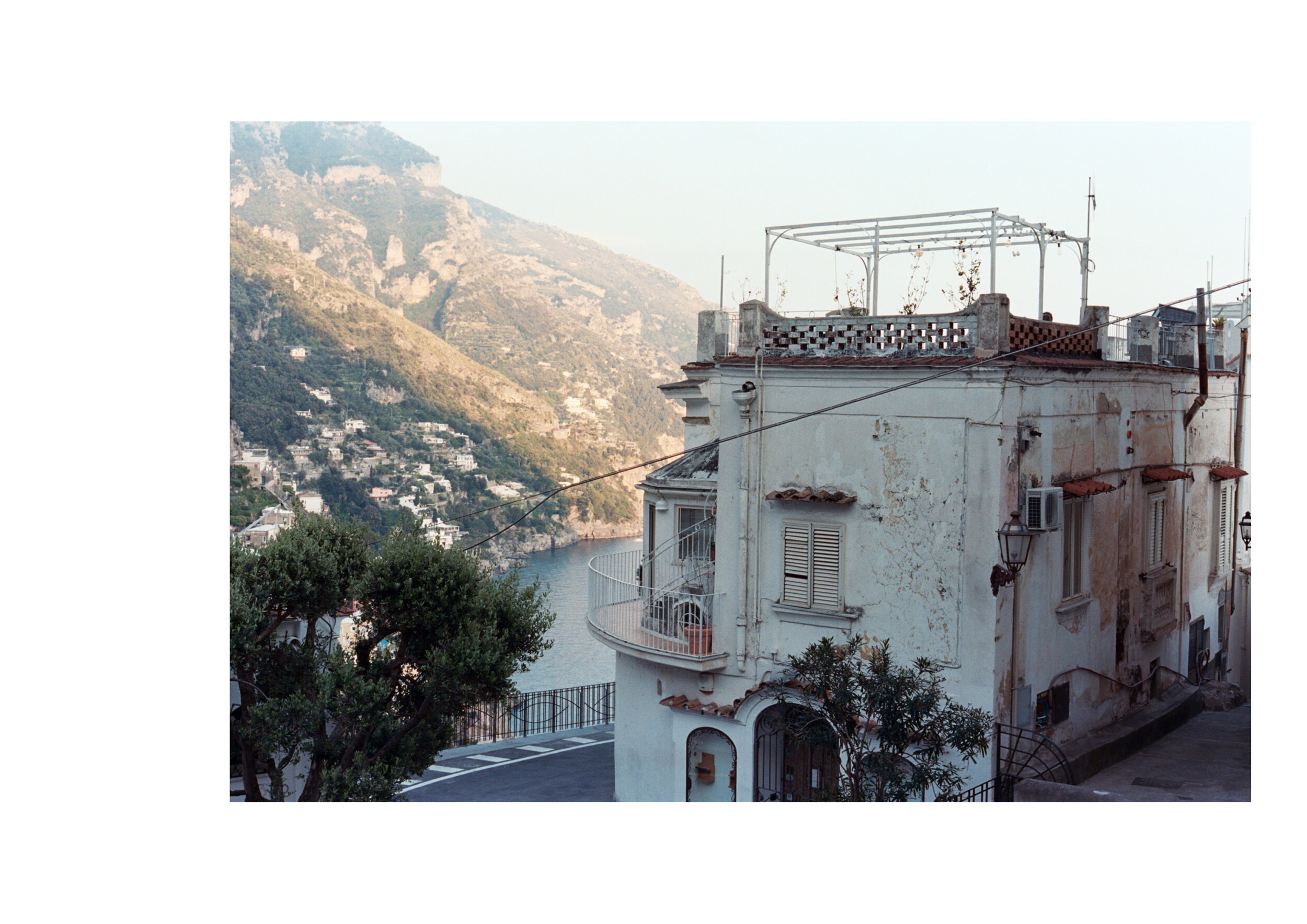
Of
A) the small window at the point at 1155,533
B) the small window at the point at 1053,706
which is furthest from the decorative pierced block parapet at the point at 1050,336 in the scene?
the small window at the point at 1053,706

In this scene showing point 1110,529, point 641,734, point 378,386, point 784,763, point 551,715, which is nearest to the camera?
point 784,763

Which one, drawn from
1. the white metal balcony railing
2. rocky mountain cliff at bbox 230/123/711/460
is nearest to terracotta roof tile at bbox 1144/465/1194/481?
the white metal balcony railing

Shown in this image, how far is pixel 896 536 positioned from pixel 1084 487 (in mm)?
1833

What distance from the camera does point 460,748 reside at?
16.2m

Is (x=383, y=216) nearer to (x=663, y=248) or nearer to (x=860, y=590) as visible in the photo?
(x=663, y=248)

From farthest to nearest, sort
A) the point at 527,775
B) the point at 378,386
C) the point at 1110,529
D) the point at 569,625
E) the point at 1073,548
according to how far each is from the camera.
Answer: the point at 378,386, the point at 569,625, the point at 527,775, the point at 1110,529, the point at 1073,548

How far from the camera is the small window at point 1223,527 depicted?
13859 millimetres

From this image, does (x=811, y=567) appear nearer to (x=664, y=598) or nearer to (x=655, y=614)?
(x=664, y=598)

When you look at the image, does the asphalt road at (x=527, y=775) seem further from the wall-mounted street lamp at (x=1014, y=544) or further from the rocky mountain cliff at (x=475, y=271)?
the rocky mountain cliff at (x=475, y=271)

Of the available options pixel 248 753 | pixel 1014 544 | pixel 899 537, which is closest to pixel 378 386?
pixel 248 753

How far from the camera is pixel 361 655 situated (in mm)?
9914

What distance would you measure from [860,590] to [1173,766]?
3613 mm

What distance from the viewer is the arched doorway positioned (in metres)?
10.3

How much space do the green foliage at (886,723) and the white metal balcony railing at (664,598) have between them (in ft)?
4.74
